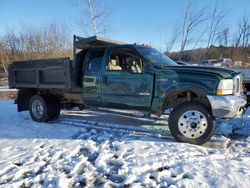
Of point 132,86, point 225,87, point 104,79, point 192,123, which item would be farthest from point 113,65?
point 225,87

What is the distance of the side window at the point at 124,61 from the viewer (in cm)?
595

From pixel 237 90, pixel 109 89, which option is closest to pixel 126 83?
pixel 109 89

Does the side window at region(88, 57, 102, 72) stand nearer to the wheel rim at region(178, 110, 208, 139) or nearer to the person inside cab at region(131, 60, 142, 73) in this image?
the person inside cab at region(131, 60, 142, 73)

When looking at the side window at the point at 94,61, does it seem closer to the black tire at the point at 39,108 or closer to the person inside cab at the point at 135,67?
the person inside cab at the point at 135,67

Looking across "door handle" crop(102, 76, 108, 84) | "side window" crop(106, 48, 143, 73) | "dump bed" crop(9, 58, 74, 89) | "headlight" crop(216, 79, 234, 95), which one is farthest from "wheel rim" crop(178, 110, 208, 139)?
"dump bed" crop(9, 58, 74, 89)

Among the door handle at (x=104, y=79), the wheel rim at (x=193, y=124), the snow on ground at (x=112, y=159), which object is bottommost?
the snow on ground at (x=112, y=159)

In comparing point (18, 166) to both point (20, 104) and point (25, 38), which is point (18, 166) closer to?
point (20, 104)

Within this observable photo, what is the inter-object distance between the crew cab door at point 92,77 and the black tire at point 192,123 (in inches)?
81.6

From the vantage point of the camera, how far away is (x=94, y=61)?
655cm

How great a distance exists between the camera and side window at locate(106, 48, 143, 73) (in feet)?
19.5

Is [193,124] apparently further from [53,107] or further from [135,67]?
[53,107]

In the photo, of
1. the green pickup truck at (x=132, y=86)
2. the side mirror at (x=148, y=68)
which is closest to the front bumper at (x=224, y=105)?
the green pickup truck at (x=132, y=86)

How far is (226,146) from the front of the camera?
5.08 metres

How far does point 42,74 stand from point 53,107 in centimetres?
97
